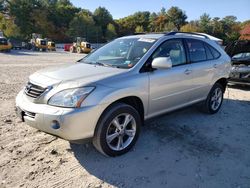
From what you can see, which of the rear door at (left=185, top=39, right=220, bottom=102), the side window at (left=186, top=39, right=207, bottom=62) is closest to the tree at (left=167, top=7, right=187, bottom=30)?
the rear door at (left=185, top=39, right=220, bottom=102)

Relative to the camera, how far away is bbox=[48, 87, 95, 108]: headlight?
3441mm

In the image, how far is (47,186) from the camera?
3262 millimetres

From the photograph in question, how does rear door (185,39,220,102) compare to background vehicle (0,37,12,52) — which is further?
background vehicle (0,37,12,52)

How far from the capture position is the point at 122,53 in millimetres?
4684

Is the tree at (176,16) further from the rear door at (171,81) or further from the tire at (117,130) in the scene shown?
the tire at (117,130)

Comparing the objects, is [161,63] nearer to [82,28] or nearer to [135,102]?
[135,102]

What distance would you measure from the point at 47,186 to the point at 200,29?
78.9 m

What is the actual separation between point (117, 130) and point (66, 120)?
0.88 m

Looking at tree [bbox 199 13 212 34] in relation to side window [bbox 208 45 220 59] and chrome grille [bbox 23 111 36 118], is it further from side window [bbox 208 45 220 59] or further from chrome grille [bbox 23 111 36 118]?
chrome grille [bbox 23 111 36 118]

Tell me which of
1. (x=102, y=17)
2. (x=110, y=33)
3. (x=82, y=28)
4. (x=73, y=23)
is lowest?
(x=110, y=33)

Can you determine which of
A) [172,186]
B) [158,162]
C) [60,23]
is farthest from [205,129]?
[60,23]

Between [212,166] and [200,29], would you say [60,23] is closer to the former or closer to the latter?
[200,29]

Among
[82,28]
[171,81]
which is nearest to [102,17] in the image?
[82,28]

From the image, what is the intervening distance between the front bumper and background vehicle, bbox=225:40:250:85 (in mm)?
6681
